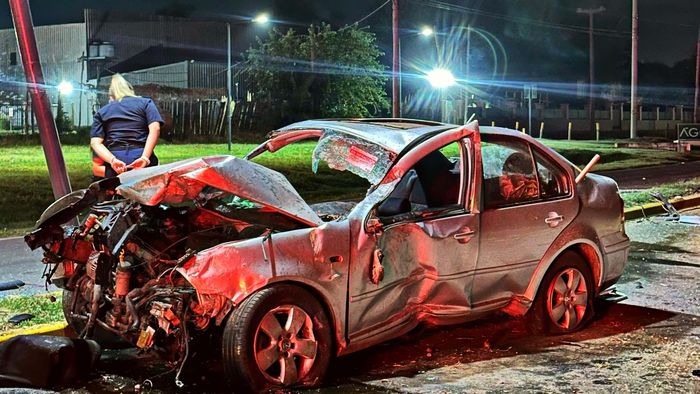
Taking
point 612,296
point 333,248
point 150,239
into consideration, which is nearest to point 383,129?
point 333,248

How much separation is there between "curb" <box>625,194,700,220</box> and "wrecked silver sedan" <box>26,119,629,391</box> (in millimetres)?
6436

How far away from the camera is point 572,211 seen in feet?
19.4

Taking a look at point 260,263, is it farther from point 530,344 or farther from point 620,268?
point 620,268

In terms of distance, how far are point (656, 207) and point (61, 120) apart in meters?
28.0

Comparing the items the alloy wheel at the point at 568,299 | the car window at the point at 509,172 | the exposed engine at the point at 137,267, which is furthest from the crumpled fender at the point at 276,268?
the alloy wheel at the point at 568,299

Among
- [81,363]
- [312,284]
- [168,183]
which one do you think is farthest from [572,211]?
[81,363]

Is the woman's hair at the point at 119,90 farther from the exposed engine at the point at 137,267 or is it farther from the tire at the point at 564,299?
the tire at the point at 564,299

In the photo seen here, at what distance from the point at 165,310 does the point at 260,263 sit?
1.85ft

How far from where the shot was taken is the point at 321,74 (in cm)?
4350

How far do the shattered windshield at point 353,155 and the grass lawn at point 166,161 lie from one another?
5.56 ft

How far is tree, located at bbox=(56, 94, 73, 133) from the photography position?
34375mm

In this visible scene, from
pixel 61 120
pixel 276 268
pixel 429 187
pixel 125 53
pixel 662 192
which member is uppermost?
pixel 125 53

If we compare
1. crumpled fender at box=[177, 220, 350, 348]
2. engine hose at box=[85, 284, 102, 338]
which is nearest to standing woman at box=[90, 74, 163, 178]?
engine hose at box=[85, 284, 102, 338]

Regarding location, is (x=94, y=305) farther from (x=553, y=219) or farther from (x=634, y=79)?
(x=634, y=79)
